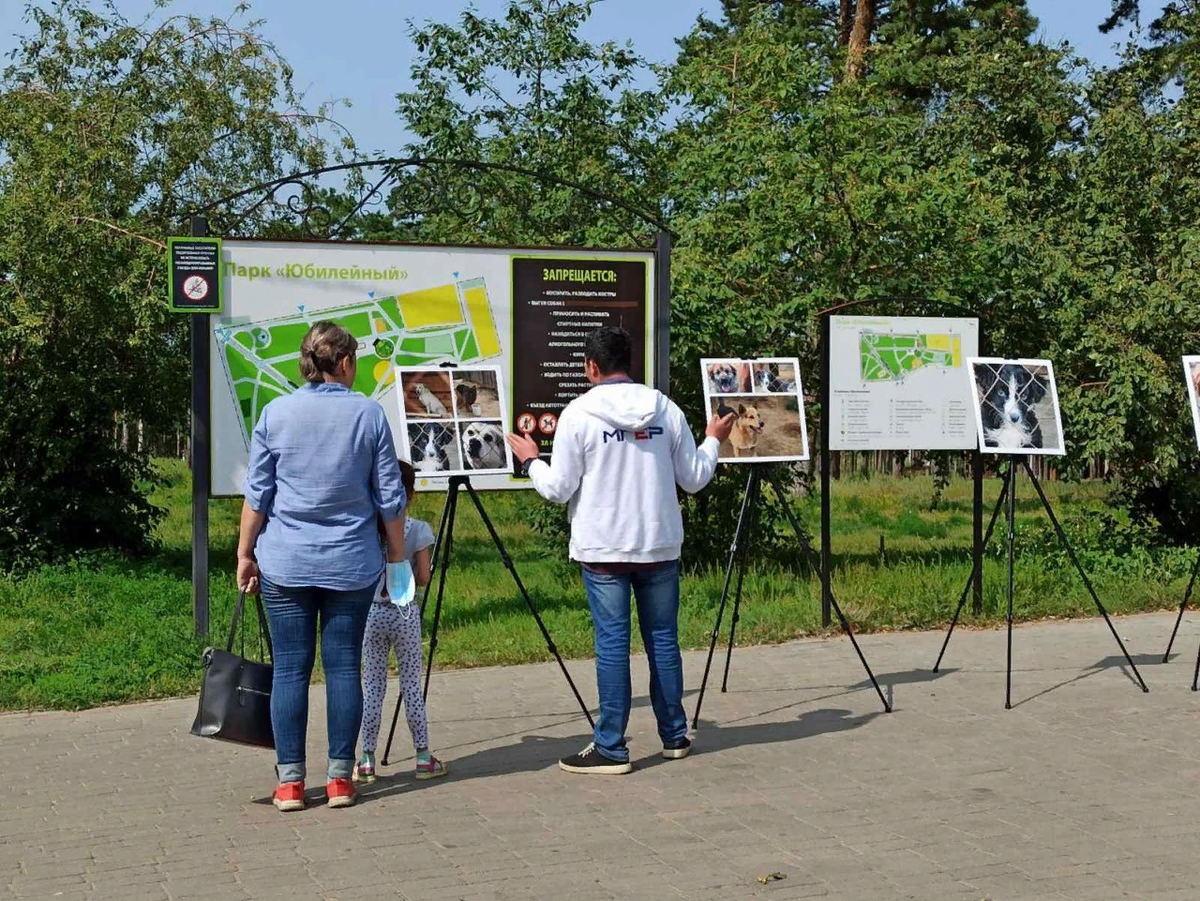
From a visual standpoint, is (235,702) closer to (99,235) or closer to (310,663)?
(310,663)

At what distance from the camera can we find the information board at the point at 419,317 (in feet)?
31.9

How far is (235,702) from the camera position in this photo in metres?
6.58

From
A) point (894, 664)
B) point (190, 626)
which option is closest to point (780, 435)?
point (894, 664)

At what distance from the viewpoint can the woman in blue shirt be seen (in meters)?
6.29

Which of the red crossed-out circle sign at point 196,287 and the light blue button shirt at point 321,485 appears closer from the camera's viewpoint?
the light blue button shirt at point 321,485

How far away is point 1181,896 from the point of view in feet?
17.1

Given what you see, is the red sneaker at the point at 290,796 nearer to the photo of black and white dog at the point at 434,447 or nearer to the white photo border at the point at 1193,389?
the photo of black and white dog at the point at 434,447

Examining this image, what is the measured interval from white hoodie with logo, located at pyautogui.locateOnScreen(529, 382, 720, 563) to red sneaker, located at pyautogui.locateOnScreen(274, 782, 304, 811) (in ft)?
5.24

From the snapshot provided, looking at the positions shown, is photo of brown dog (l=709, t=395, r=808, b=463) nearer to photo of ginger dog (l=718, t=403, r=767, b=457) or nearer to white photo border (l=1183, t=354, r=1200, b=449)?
photo of ginger dog (l=718, t=403, r=767, b=457)

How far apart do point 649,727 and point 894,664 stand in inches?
93.4

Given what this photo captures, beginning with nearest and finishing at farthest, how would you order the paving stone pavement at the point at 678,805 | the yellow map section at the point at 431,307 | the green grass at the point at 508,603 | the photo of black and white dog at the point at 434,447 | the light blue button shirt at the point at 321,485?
1. the paving stone pavement at the point at 678,805
2. the light blue button shirt at the point at 321,485
3. the photo of black and white dog at the point at 434,447
4. the green grass at the point at 508,603
5. the yellow map section at the point at 431,307

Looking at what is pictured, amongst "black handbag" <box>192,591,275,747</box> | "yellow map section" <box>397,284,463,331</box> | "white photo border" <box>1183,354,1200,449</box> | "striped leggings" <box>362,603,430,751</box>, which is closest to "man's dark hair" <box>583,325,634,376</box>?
"striped leggings" <box>362,603,430,751</box>

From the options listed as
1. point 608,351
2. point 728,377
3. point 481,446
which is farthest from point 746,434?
point 608,351

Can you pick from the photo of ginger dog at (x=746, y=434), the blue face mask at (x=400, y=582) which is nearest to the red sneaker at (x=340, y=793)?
the blue face mask at (x=400, y=582)
